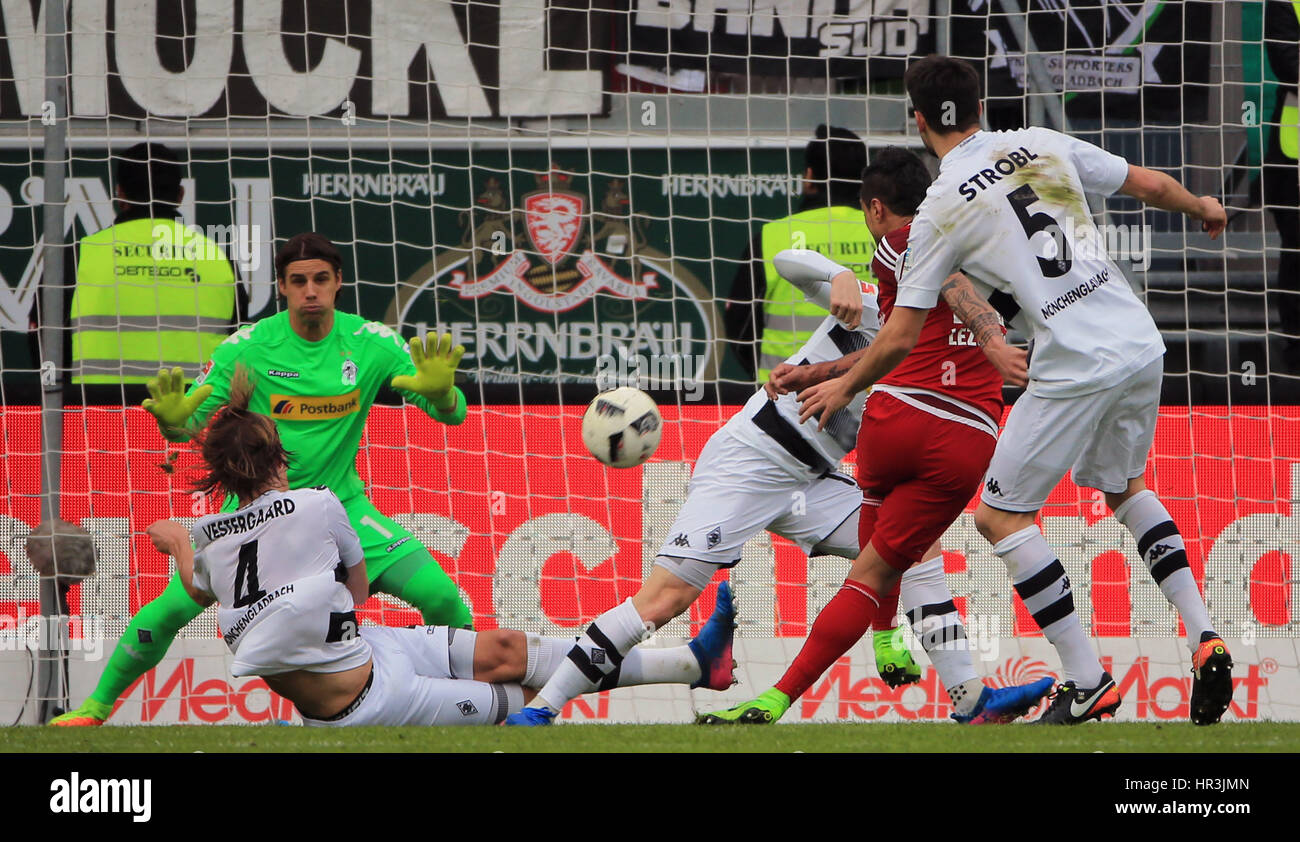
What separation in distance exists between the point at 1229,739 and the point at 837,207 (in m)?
3.70

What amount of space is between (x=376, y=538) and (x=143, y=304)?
2.28 m

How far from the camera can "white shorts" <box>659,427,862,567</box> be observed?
4719 millimetres

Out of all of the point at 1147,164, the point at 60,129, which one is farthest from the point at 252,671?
the point at 1147,164

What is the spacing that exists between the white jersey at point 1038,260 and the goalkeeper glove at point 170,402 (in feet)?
7.99

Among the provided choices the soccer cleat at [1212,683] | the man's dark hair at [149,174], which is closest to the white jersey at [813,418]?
the soccer cleat at [1212,683]

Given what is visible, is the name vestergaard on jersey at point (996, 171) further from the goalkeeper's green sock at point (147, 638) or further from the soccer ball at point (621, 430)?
the goalkeeper's green sock at point (147, 638)

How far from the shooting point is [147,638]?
5.06 metres

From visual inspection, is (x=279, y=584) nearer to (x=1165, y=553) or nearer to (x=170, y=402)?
(x=170, y=402)

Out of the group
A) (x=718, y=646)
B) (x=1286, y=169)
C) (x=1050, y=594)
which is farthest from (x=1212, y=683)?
(x=1286, y=169)

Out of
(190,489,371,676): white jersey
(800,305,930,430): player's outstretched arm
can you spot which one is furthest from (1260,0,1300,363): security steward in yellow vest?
(190,489,371,676): white jersey

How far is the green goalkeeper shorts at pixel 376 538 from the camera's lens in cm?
499

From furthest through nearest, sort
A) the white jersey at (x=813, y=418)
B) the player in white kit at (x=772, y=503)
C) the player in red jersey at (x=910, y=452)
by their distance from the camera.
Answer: the white jersey at (x=813, y=418), the player in white kit at (x=772, y=503), the player in red jersey at (x=910, y=452)

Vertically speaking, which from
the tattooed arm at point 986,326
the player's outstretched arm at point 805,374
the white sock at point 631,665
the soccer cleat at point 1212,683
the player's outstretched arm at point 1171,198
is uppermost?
the player's outstretched arm at point 1171,198

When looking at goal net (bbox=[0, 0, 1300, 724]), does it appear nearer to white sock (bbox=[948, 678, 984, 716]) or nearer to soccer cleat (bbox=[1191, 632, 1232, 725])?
white sock (bbox=[948, 678, 984, 716])
